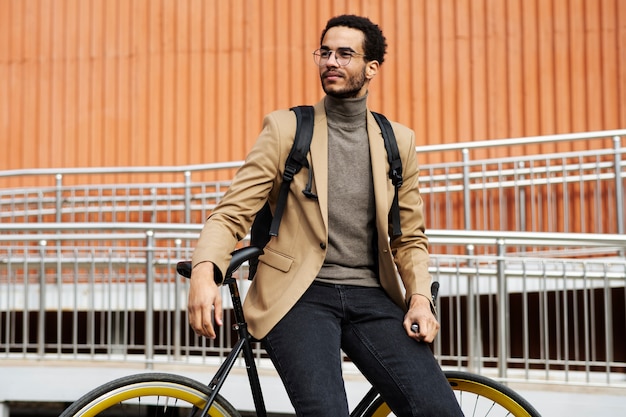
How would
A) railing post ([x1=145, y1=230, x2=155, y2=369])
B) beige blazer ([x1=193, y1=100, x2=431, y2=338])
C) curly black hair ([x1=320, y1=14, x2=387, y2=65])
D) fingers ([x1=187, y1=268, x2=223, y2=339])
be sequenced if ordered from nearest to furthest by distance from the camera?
fingers ([x1=187, y1=268, x2=223, y2=339])
beige blazer ([x1=193, y1=100, x2=431, y2=338])
curly black hair ([x1=320, y1=14, x2=387, y2=65])
railing post ([x1=145, y1=230, x2=155, y2=369])

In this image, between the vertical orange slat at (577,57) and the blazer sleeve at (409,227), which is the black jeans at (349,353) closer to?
the blazer sleeve at (409,227)

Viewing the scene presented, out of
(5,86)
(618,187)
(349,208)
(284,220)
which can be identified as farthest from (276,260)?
(5,86)

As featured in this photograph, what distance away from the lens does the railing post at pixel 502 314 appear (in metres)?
6.14

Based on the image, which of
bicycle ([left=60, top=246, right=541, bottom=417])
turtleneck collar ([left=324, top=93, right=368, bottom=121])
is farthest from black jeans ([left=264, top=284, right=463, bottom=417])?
turtleneck collar ([left=324, top=93, right=368, bottom=121])

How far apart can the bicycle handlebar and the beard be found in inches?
20.2

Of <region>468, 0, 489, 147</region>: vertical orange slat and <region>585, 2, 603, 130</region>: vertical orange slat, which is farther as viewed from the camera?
<region>468, 0, 489, 147</region>: vertical orange slat

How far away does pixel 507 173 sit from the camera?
9.38m

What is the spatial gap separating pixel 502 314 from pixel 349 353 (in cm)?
354

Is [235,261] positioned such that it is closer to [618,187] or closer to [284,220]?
[284,220]

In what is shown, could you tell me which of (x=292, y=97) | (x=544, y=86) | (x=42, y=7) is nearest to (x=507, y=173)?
(x=544, y=86)

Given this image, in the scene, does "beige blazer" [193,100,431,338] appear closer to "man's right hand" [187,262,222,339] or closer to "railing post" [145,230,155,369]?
"man's right hand" [187,262,222,339]

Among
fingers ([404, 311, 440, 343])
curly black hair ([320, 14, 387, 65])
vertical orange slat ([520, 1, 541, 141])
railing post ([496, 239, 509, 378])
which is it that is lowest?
railing post ([496, 239, 509, 378])

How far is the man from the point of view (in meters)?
2.62

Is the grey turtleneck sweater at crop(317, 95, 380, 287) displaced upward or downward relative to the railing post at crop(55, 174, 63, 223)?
downward
